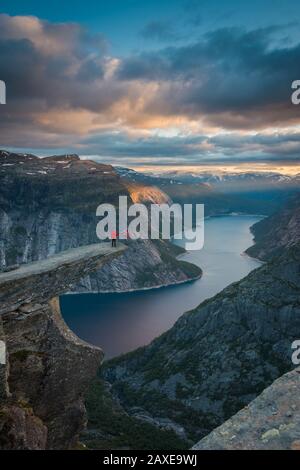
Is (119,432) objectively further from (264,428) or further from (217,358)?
(264,428)

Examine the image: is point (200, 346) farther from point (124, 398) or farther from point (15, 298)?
point (15, 298)

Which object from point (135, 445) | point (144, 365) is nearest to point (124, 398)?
point (144, 365)

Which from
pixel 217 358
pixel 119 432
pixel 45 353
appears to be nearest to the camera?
pixel 45 353

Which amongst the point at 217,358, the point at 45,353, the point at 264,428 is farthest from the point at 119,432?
the point at 264,428

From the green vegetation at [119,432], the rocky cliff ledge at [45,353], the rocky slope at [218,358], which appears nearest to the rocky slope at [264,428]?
the rocky cliff ledge at [45,353]

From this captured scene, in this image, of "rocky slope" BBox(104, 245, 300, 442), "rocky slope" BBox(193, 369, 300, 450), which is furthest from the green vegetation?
"rocky slope" BBox(193, 369, 300, 450)
